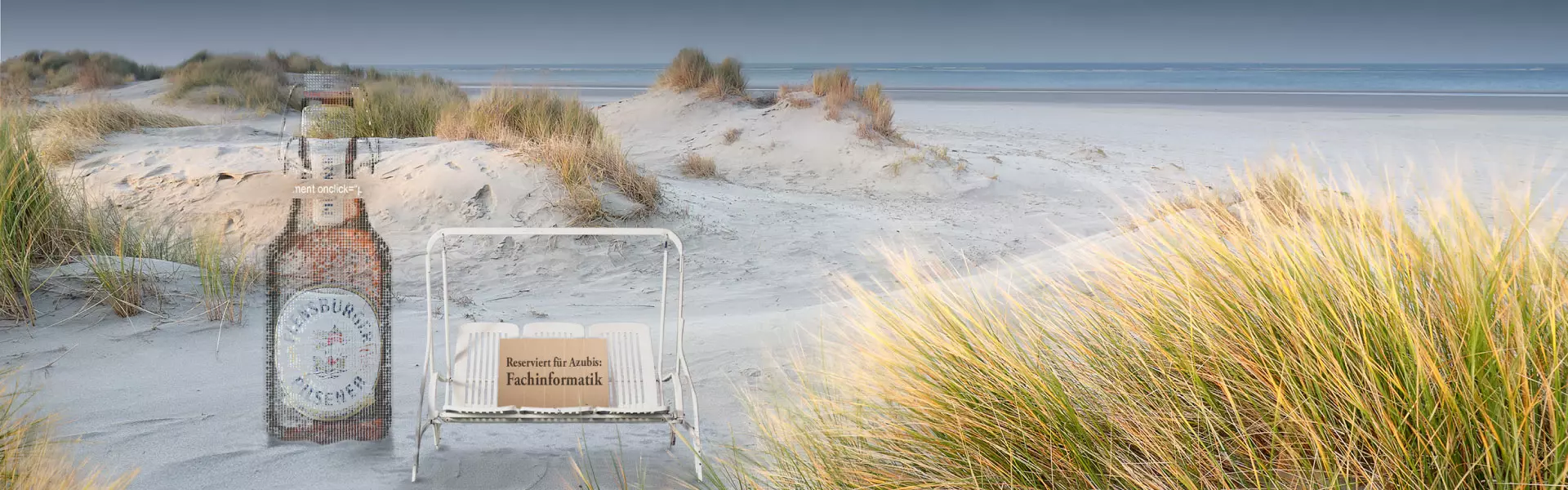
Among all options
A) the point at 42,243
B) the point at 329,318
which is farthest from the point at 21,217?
the point at 329,318

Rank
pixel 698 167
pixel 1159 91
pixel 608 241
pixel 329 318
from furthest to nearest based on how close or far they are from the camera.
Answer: pixel 1159 91 < pixel 698 167 < pixel 608 241 < pixel 329 318

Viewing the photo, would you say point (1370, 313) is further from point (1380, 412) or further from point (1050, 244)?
point (1050, 244)

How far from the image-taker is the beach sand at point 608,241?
2963mm

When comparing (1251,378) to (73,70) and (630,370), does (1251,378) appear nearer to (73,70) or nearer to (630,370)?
(630,370)

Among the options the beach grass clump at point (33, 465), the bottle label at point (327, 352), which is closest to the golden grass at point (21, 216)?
the beach grass clump at point (33, 465)

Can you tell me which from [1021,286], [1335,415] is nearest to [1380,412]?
[1335,415]

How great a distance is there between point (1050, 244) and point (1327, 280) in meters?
5.54

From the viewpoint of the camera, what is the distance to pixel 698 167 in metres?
9.93

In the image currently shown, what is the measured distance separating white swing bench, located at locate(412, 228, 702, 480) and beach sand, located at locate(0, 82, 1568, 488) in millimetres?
187

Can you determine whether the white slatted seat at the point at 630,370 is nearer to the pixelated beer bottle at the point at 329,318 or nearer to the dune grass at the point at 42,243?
the pixelated beer bottle at the point at 329,318

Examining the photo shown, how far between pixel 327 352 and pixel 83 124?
8.83 m

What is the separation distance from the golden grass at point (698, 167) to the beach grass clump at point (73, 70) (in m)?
17.9

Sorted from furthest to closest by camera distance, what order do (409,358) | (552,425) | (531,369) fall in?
(409,358), (552,425), (531,369)

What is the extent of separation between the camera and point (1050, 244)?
7.43m
